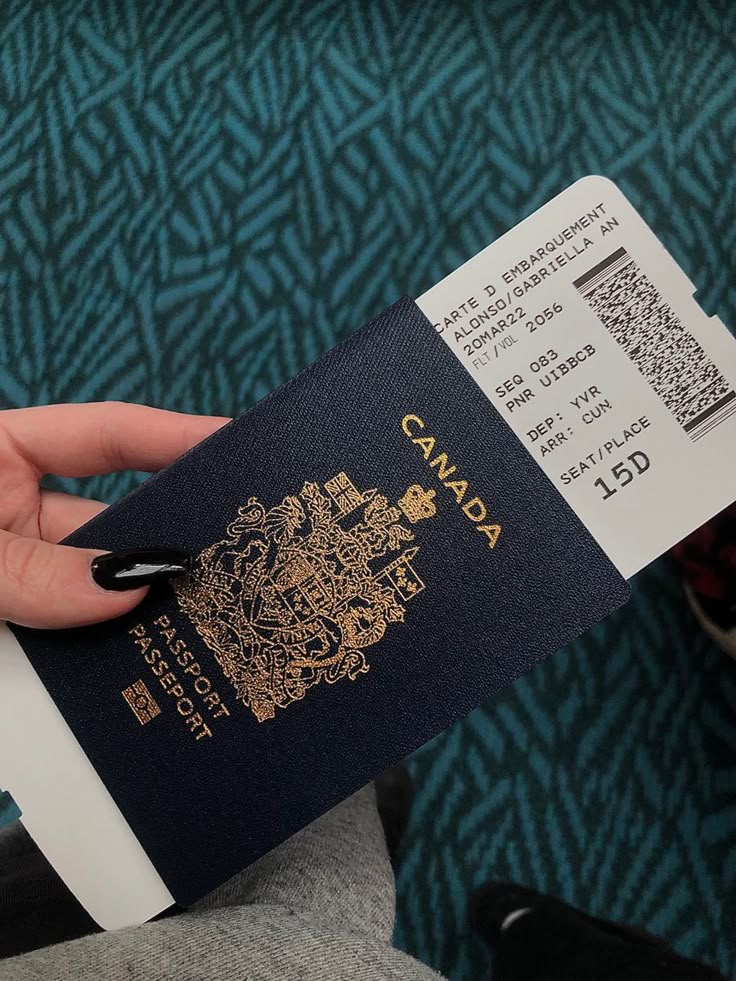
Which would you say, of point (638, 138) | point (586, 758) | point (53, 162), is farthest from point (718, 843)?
point (53, 162)

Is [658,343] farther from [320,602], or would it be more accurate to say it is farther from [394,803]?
[394,803]

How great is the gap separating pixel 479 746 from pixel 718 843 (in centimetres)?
32

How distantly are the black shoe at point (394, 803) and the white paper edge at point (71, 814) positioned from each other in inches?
16.7

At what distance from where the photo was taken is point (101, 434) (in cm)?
68

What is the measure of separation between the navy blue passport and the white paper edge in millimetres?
13

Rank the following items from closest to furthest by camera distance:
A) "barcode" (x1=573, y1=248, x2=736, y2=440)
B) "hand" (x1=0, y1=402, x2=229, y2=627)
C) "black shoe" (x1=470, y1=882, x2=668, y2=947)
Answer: "barcode" (x1=573, y1=248, x2=736, y2=440) < "hand" (x1=0, y1=402, x2=229, y2=627) < "black shoe" (x1=470, y1=882, x2=668, y2=947)

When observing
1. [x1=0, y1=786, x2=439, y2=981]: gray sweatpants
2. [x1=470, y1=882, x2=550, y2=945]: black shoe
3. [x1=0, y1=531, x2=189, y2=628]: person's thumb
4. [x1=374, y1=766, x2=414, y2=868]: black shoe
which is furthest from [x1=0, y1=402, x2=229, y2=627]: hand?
[x1=470, y1=882, x2=550, y2=945]: black shoe

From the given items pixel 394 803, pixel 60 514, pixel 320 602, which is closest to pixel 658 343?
pixel 320 602

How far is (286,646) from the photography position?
0.51 m

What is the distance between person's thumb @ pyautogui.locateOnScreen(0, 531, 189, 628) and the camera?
20.3 inches

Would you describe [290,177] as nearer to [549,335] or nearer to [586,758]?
[549,335]

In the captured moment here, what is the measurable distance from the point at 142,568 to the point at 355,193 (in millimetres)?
736

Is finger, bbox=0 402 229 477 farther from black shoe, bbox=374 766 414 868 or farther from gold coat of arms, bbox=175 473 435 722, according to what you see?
black shoe, bbox=374 766 414 868

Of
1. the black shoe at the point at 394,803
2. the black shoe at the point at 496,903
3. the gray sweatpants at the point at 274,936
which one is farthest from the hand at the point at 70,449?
the black shoe at the point at 496,903
